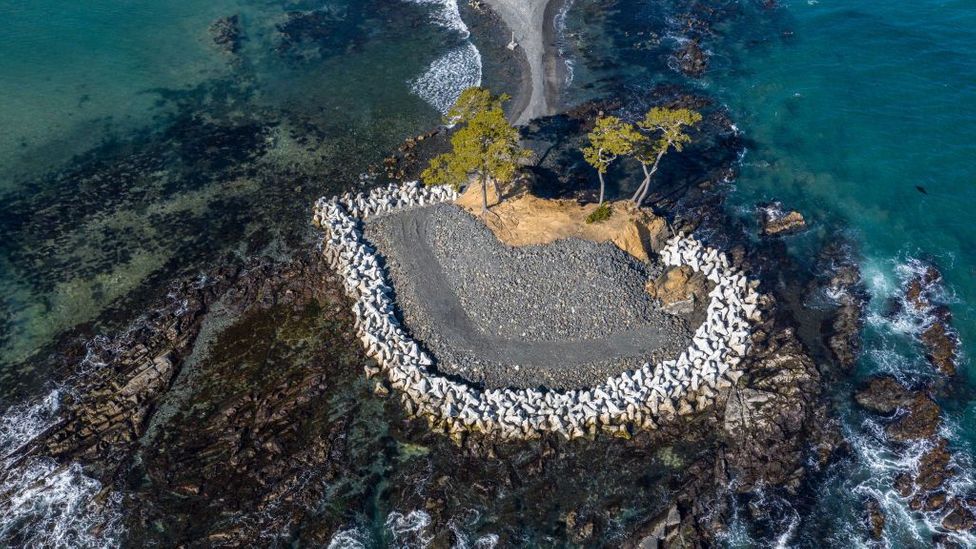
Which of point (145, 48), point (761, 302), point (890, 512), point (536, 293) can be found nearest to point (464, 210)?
point (536, 293)

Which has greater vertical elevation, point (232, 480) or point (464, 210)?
point (464, 210)

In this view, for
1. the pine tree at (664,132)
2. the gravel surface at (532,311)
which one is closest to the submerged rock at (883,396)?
the gravel surface at (532,311)

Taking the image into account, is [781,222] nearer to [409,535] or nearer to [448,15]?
[409,535]

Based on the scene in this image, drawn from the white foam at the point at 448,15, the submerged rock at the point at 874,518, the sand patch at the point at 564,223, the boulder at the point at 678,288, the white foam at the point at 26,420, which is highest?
the white foam at the point at 448,15

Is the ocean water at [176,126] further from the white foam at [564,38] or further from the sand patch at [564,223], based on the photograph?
the sand patch at [564,223]

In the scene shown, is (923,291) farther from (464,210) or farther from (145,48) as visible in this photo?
(145,48)

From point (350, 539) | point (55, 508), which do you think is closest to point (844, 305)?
point (350, 539)

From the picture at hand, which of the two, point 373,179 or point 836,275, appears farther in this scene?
point 373,179
